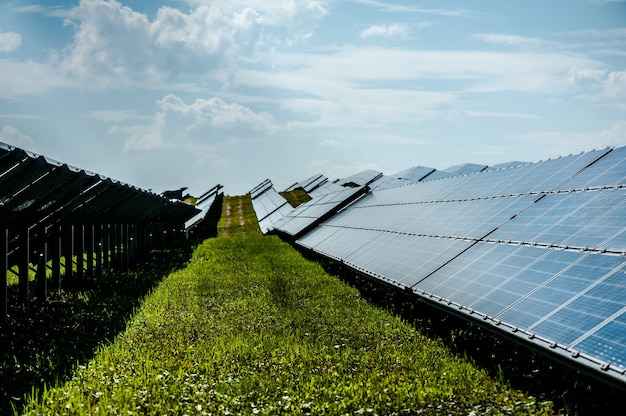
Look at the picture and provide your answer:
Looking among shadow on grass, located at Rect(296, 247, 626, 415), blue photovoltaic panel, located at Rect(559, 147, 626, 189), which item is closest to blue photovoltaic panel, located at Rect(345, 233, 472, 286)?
shadow on grass, located at Rect(296, 247, 626, 415)

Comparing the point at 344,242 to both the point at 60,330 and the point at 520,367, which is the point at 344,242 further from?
the point at 520,367

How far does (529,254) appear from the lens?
1210cm

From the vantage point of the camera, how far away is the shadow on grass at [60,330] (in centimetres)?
1026

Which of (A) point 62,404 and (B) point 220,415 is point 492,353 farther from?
(A) point 62,404

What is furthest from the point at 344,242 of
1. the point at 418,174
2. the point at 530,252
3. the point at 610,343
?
the point at 418,174

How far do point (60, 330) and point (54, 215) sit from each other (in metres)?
7.13

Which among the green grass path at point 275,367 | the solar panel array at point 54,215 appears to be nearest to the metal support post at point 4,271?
the solar panel array at point 54,215

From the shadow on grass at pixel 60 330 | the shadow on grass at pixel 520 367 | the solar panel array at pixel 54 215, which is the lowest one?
the shadow on grass at pixel 520 367

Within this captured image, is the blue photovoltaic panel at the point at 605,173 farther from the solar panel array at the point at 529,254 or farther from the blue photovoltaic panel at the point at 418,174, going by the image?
the blue photovoltaic panel at the point at 418,174

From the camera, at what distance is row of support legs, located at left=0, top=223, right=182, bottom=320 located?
17.0m

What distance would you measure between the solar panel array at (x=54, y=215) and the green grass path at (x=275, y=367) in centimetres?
386

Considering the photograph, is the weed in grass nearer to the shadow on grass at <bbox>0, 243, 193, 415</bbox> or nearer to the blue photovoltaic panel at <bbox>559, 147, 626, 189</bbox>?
the shadow on grass at <bbox>0, 243, 193, 415</bbox>

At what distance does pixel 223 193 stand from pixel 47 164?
260ft

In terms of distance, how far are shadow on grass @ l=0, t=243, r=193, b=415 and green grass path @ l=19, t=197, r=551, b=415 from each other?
413 millimetres
